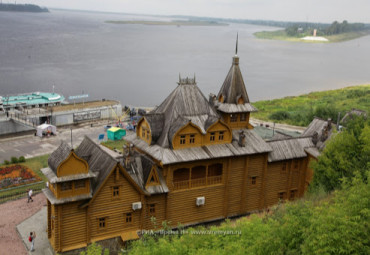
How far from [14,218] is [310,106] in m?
58.3

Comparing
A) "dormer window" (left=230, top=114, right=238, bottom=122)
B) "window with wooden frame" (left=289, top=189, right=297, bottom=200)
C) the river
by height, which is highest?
"dormer window" (left=230, top=114, right=238, bottom=122)

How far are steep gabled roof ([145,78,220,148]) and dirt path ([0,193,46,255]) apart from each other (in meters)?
9.92

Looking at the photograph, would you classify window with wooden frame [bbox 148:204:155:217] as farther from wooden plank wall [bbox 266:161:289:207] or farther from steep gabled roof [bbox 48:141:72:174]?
wooden plank wall [bbox 266:161:289:207]

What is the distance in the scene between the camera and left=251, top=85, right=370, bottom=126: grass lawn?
193 feet

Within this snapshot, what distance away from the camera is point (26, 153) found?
41469 mm

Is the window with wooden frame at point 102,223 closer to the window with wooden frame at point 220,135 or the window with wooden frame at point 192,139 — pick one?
the window with wooden frame at point 192,139

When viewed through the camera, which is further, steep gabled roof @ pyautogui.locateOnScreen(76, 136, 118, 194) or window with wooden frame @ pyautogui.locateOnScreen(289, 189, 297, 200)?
window with wooden frame @ pyautogui.locateOnScreen(289, 189, 297, 200)

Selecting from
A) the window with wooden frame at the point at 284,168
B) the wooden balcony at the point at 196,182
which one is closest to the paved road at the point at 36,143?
the wooden balcony at the point at 196,182

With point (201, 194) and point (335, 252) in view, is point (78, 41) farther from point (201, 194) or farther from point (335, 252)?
point (335, 252)

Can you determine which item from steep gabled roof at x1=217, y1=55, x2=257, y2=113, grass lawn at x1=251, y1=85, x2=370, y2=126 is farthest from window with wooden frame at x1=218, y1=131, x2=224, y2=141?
grass lawn at x1=251, y1=85, x2=370, y2=126

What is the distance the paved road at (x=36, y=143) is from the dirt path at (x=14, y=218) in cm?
1190

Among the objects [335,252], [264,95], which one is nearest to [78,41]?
[264,95]

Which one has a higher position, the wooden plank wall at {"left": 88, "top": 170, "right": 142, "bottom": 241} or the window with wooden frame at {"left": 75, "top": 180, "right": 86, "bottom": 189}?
the window with wooden frame at {"left": 75, "top": 180, "right": 86, "bottom": 189}

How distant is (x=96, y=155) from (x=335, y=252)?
48.9 feet
